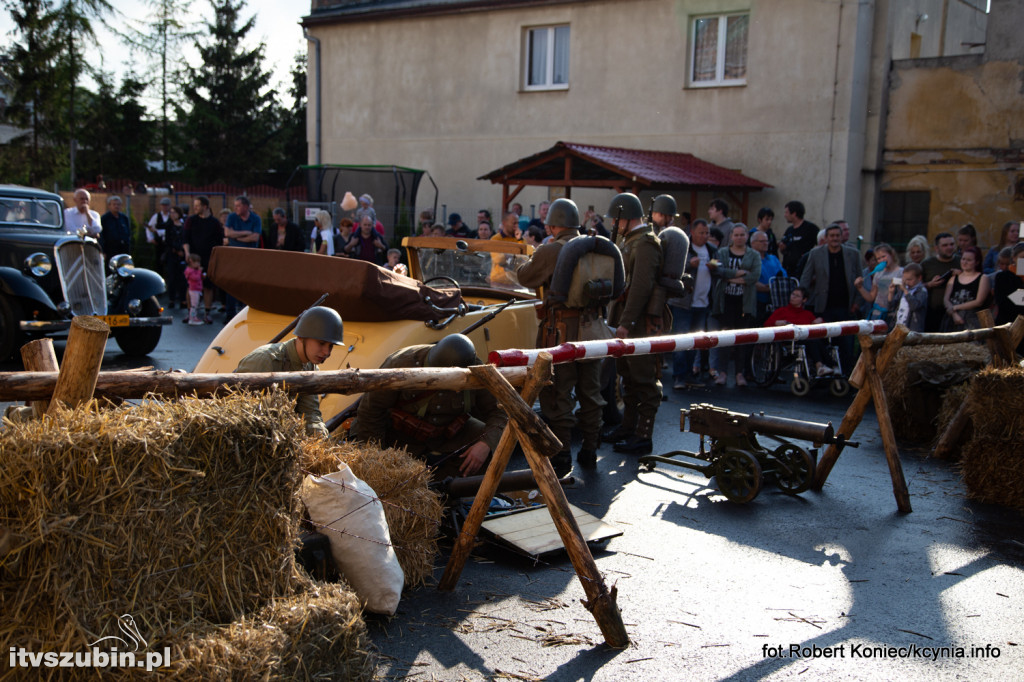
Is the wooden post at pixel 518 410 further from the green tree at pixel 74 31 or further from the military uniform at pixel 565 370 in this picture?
the green tree at pixel 74 31

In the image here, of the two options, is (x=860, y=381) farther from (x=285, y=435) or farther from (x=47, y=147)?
(x=47, y=147)

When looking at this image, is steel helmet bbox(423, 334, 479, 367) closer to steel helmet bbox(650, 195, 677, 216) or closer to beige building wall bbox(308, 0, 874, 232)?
steel helmet bbox(650, 195, 677, 216)

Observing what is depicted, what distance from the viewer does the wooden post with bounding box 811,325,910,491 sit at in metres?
6.55

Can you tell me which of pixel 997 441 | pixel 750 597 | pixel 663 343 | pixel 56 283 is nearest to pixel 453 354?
pixel 663 343

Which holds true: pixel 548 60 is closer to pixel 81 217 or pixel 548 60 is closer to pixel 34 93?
pixel 81 217

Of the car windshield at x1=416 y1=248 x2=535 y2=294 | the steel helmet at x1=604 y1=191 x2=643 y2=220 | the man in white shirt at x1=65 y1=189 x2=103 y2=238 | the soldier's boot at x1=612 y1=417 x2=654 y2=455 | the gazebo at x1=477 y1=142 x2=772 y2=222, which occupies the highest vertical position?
the gazebo at x1=477 y1=142 x2=772 y2=222

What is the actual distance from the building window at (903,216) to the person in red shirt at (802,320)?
9096mm

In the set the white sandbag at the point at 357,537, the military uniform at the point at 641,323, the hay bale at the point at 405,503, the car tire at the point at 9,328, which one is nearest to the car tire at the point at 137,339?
the car tire at the point at 9,328

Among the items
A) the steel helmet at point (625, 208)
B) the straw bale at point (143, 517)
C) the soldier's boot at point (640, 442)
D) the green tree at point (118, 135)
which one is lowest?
the soldier's boot at point (640, 442)

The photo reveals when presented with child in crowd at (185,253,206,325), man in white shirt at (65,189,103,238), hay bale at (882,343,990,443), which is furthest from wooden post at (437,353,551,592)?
child in crowd at (185,253,206,325)

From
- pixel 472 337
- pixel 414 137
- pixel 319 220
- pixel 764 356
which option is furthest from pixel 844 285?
pixel 414 137

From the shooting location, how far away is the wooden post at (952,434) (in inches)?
299

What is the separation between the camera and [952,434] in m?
7.70

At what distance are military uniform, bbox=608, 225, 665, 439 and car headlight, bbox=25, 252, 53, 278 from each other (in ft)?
25.1
